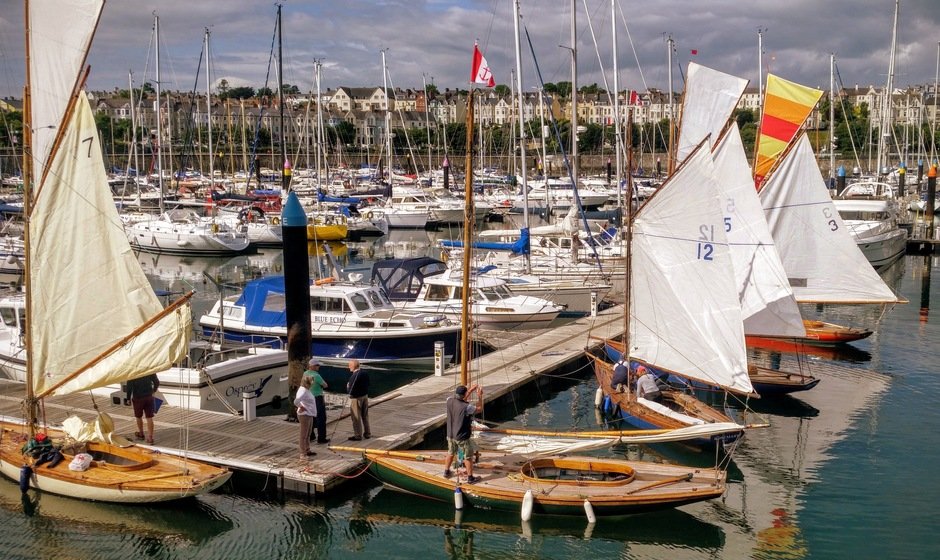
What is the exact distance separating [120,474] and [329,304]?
12.6 m

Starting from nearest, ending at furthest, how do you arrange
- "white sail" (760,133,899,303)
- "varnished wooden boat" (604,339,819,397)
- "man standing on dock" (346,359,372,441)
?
"man standing on dock" (346,359,372,441)
"varnished wooden boat" (604,339,819,397)
"white sail" (760,133,899,303)

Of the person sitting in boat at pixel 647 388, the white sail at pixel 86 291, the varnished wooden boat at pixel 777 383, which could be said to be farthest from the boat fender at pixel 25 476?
the varnished wooden boat at pixel 777 383

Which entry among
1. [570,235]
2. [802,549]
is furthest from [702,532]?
[570,235]

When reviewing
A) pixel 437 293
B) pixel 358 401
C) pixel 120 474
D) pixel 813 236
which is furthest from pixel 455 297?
pixel 120 474

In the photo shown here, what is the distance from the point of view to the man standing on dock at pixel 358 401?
1817 centimetres

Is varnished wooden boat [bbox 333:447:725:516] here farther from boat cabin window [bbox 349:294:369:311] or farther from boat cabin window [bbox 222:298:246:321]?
boat cabin window [bbox 222:298:246:321]

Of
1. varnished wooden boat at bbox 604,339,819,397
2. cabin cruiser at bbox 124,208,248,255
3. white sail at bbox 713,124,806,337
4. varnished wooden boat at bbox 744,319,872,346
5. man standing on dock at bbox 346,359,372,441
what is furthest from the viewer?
cabin cruiser at bbox 124,208,248,255

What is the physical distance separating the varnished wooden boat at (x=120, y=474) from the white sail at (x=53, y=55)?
565 centimetres

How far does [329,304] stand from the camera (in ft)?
94.3

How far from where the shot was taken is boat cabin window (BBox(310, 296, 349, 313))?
93.6 ft

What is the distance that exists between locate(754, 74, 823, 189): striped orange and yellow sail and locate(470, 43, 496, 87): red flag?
11865 millimetres

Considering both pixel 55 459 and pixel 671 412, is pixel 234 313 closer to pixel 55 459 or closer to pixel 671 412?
pixel 55 459

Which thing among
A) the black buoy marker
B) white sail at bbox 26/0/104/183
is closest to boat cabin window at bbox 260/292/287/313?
the black buoy marker

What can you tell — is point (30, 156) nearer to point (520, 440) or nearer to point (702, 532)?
point (520, 440)
